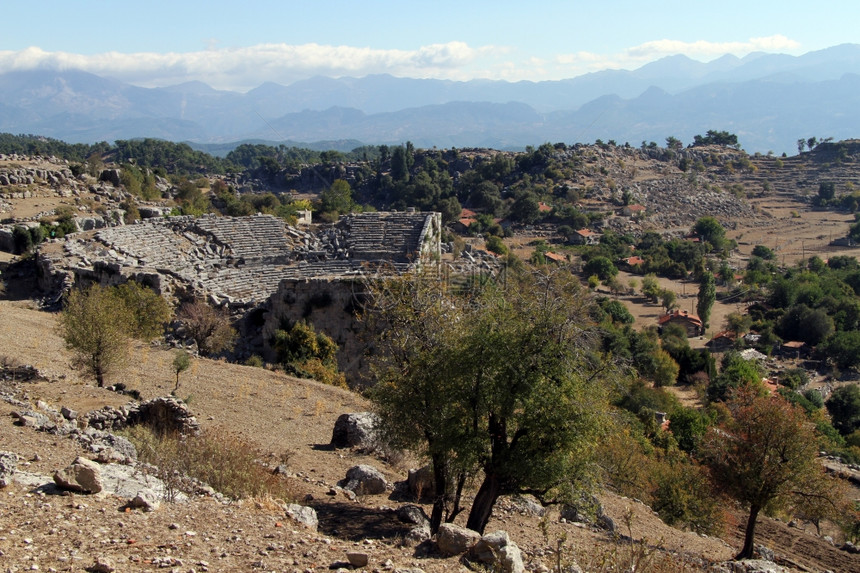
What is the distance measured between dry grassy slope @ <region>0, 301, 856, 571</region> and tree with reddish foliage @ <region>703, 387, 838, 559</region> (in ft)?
3.65

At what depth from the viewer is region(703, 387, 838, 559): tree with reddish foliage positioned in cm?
1129

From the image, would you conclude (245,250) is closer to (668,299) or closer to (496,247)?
(496,247)

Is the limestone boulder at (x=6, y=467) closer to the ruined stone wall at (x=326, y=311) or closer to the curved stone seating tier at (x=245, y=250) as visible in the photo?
the ruined stone wall at (x=326, y=311)

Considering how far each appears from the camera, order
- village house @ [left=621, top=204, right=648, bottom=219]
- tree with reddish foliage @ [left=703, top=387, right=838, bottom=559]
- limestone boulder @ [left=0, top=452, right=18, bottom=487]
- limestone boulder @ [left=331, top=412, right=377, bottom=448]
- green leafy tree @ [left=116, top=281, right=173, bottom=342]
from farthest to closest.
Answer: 1. village house @ [left=621, top=204, right=648, bottom=219]
2. green leafy tree @ [left=116, top=281, right=173, bottom=342]
3. limestone boulder @ [left=331, top=412, right=377, bottom=448]
4. tree with reddish foliage @ [left=703, top=387, right=838, bottom=559]
5. limestone boulder @ [left=0, top=452, right=18, bottom=487]

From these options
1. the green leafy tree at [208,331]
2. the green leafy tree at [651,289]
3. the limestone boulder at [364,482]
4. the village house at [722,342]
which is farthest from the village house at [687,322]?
the limestone boulder at [364,482]

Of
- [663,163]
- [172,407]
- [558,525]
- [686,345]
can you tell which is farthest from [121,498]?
[663,163]

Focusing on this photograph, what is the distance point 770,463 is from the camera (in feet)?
37.4

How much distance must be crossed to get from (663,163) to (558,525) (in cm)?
8855

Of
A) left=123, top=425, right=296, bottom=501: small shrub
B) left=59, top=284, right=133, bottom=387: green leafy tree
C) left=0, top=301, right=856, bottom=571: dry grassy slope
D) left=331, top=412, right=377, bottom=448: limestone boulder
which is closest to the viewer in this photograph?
left=0, top=301, right=856, bottom=571: dry grassy slope

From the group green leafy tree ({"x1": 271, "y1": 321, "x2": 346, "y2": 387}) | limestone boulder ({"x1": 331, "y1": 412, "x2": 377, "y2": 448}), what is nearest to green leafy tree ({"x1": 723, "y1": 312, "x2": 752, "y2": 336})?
green leafy tree ({"x1": 271, "y1": 321, "x2": 346, "y2": 387})

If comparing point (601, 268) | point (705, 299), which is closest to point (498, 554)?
point (705, 299)

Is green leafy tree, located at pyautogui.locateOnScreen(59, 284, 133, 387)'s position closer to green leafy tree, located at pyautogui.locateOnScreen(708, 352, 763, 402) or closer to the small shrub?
the small shrub

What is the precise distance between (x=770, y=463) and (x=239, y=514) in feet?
30.1

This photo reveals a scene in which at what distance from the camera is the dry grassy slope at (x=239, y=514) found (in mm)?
5438
